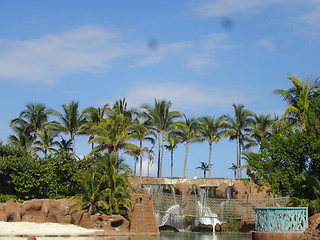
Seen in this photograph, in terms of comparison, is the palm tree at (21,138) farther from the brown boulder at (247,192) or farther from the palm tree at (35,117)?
the brown boulder at (247,192)

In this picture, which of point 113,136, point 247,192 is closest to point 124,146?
point 113,136

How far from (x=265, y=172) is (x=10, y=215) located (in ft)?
54.8

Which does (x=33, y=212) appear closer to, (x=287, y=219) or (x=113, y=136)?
(x=113, y=136)

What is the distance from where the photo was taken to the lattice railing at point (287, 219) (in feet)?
66.3

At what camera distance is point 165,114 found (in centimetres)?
4919

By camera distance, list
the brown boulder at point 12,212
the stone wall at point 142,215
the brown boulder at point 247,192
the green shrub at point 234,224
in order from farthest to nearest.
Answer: the green shrub at point 234,224 → the brown boulder at point 247,192 → the stone wall at point 142,215 → the brown boulder at point 12,212

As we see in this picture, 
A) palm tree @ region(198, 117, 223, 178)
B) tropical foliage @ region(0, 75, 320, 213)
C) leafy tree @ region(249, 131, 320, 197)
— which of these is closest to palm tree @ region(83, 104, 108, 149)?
tropical foliage @ region(0, 75, 320, 213)

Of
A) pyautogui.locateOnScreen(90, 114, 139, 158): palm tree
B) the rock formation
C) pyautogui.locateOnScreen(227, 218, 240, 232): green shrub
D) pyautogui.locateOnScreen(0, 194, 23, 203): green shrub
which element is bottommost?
pyautogui.locateOnScreen(227, 218, 240, 232): green shrub

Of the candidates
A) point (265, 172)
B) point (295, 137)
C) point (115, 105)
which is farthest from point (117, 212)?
point (115, 105)

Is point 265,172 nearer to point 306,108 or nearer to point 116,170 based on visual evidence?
point 306,108

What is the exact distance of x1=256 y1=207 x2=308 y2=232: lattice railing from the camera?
20.2m

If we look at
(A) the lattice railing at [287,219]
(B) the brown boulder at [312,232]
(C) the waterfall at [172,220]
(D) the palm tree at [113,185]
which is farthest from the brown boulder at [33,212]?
(B) the brown boulder at [312,232]

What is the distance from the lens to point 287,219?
20.3m

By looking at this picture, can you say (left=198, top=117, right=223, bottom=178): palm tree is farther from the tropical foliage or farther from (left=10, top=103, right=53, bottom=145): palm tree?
(left=10, top=103, right=53, bottom=145): palm tree
